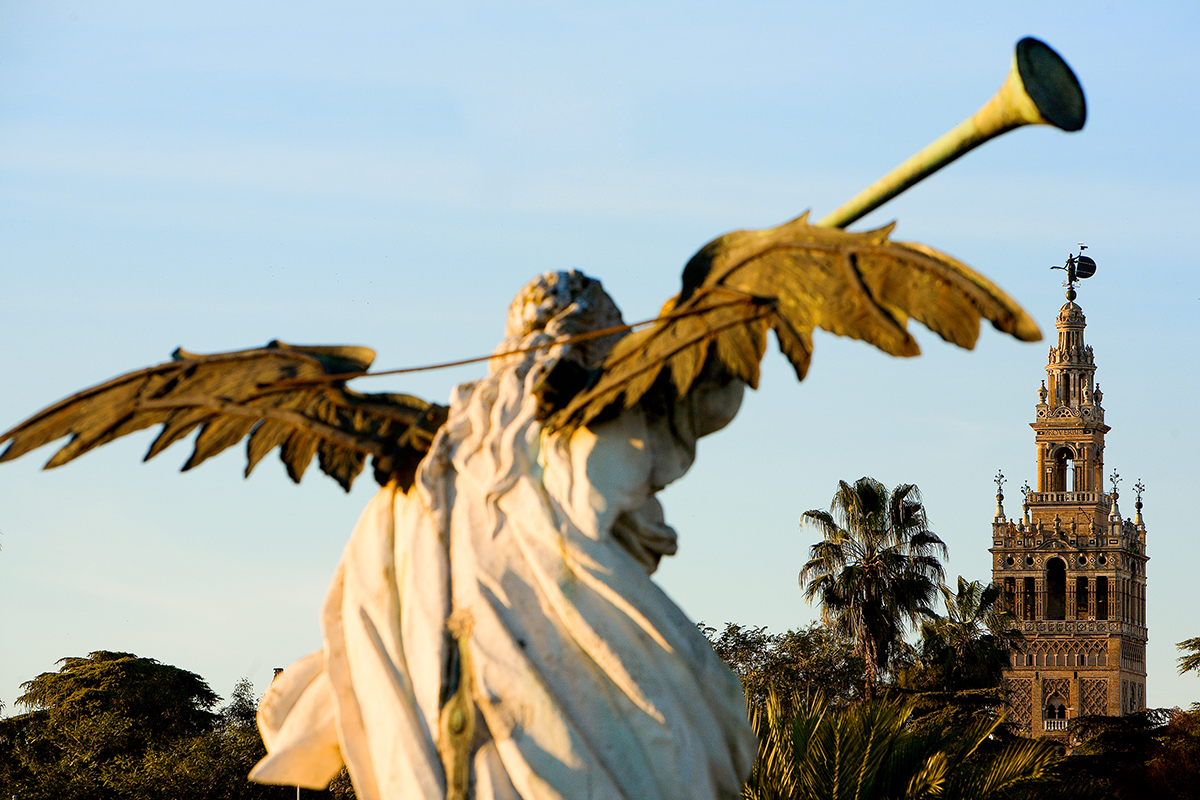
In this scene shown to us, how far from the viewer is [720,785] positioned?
20.7ft

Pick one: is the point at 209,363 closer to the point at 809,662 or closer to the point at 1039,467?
the point at 809,662

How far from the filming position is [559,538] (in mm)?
6270

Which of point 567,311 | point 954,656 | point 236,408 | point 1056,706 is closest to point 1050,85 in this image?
point 567,311

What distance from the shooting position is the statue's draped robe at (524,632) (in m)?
6.08

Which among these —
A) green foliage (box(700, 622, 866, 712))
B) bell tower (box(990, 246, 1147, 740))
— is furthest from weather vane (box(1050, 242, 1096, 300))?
green foliage (box(700, 622, 866, 712))

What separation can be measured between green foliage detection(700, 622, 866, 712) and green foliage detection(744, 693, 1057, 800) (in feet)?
87.0

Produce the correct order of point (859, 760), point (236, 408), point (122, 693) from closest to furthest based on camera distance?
point (236, 408) < point (859, 760) < point (122, 693)

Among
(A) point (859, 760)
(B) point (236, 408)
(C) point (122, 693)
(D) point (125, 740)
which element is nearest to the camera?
(B) point (236, 408)

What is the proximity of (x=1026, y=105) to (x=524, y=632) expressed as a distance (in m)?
2.11

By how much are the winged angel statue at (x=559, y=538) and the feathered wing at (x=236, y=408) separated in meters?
0.02

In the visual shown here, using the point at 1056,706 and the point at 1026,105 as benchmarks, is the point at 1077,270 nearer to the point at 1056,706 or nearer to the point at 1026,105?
the point at 1056,706

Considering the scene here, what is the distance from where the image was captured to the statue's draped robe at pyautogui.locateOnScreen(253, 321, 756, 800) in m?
6.08

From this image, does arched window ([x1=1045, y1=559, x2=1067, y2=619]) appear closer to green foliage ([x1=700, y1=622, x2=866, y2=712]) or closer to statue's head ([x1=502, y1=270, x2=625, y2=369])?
green foliage ([x1=700, y1=622, x2=866, y2=712])

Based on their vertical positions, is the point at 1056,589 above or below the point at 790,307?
above
